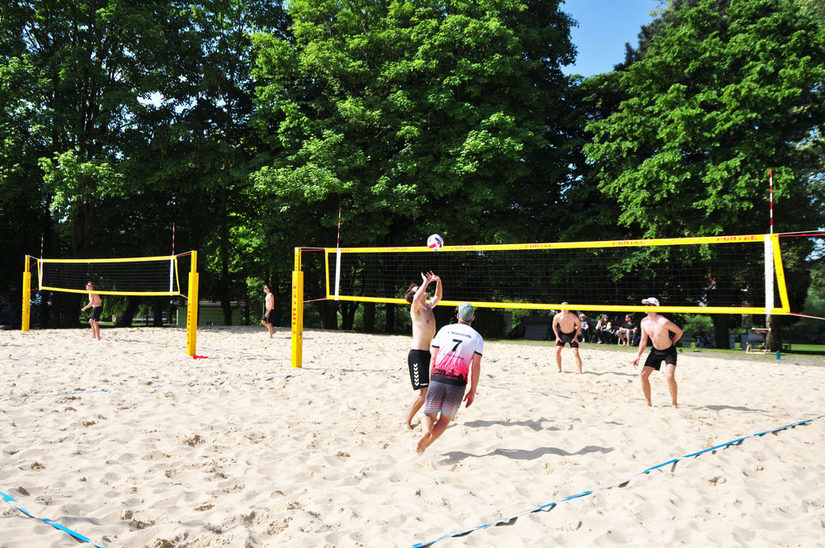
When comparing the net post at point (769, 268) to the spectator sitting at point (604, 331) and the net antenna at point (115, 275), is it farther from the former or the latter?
the net antenna at point (115, 275)

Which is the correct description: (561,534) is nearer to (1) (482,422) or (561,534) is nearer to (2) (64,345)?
(1) (482,422)

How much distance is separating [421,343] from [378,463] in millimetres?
1401

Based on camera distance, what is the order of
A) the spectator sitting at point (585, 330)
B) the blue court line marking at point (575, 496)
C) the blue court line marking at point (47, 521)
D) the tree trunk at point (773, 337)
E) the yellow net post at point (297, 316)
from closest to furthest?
the blue court line marking at point (47, 521), the blue court line marking at point (575, 496), the yellow net post at point (297, 316), the tree trunk at point (773, 337), the spectator sitting at point (585, 330)

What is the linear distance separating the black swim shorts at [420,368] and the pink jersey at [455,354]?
0.76m

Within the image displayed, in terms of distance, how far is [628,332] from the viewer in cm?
1867

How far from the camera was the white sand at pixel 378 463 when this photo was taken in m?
3.34

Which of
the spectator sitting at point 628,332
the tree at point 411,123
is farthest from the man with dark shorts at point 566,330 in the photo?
the spectator sitting at point 628,332

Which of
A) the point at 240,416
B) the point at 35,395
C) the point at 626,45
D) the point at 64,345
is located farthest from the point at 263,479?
the point at 626,45

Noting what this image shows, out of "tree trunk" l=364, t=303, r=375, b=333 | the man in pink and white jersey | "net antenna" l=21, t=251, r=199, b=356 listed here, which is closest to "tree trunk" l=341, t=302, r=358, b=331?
"tree trunk" l=364, t=303, r=375, b=333

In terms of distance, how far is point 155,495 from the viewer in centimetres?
374

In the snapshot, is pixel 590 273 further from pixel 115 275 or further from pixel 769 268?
pixel 115 275

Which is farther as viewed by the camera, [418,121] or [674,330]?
[418,121]

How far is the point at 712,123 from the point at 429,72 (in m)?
8.63

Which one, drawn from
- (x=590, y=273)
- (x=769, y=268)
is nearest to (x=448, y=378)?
(x=769, y=268)
